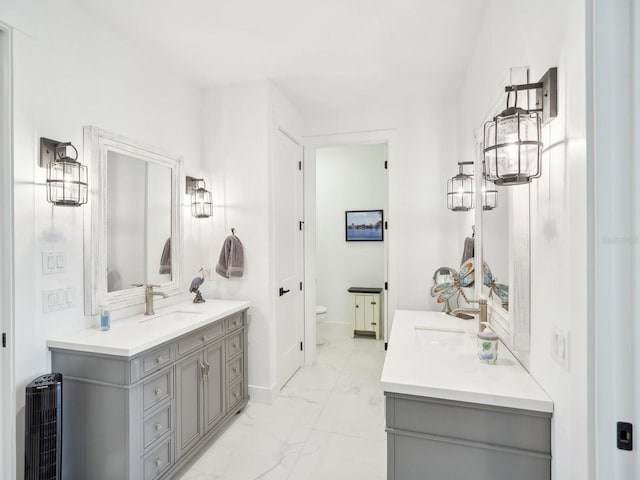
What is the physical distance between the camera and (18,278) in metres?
1.56

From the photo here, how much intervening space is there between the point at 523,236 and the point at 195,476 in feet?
7.11

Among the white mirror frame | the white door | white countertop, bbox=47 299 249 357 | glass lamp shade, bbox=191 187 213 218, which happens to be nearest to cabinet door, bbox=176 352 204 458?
white countertop, bbox=47 299 249 357

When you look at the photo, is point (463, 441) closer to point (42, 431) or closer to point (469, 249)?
point (469, 249)

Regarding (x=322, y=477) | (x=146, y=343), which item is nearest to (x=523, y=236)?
(x=322, y=477)

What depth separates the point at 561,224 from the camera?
1.03m

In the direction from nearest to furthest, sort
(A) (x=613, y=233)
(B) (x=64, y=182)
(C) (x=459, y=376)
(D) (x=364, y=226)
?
1. (A) (x=613, y=233)
2. (C) (x=459, y=376)
3. (B) (x=64, y=182)
4. (D) (x=364, y=226)

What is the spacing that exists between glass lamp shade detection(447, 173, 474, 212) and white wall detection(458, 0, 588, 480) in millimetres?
995

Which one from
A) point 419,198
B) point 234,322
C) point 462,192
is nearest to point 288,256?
point 234,322

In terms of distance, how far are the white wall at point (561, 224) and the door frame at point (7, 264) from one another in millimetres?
2246

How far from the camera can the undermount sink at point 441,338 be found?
1819 mm

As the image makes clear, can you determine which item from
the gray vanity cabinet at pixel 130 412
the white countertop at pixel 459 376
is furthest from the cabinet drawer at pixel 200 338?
the white countertop at pixel 459 376

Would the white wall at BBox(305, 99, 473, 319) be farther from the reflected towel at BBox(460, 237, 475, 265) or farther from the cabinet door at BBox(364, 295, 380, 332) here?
the cabinet door at BBox(364, 295, 380, 332)

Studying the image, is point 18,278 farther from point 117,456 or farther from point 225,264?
point 225,264

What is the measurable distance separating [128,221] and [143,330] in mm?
778
